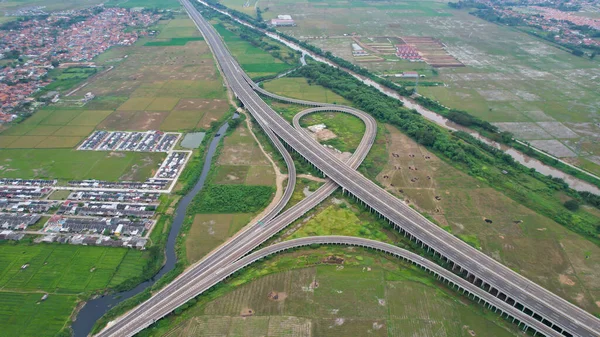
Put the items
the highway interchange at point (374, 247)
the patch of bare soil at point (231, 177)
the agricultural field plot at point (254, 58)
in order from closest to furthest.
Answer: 1. the highway interchange at point (374, 247)
2. the patch of bare soil at point (231, 177)
3. the agricultural field plot at point (254, 58)

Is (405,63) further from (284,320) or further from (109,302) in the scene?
(109,302)

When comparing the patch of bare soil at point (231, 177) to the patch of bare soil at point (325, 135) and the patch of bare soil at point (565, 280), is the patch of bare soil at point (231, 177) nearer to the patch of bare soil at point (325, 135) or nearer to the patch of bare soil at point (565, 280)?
the patch of bare soil at point (325, 135)

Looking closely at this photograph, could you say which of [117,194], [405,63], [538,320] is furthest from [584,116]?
[117,194]

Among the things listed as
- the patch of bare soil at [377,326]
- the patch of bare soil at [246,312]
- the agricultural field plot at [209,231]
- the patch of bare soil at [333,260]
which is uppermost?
the agricultural field plot at [209,231]

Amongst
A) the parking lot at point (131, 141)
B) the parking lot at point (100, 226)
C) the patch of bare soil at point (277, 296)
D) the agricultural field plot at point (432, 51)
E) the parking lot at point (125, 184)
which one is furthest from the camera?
the agricultural field plot at point (432, 51)

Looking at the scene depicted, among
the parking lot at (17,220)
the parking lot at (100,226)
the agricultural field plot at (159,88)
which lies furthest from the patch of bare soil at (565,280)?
the parking lot at (17,220)

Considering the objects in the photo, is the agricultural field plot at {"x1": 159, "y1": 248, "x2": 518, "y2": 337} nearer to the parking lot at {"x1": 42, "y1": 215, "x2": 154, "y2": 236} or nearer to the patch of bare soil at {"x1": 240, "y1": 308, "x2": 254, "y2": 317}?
the patch of bare soil at {"x1": 240, "y1": 308, "x2": 254, "y2": 317}

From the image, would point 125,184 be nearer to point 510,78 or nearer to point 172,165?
point 172,165

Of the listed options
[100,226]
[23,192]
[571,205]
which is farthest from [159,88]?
[571,205]
